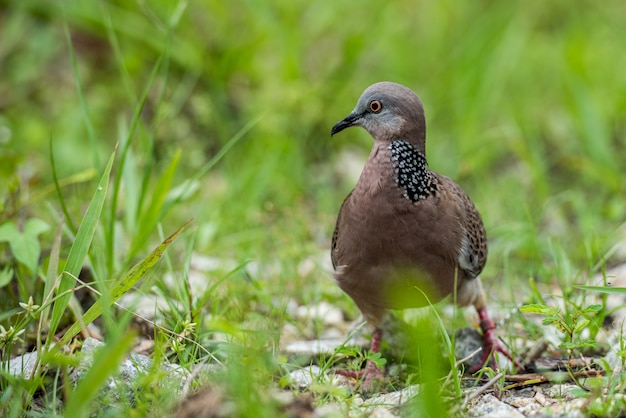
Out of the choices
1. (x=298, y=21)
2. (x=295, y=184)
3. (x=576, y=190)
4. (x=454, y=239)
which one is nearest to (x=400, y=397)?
(x=454, y=239)

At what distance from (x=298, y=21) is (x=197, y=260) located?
3.03m

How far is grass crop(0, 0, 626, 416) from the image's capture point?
4457mm

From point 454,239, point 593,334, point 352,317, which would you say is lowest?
point 352,317

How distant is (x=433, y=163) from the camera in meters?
6.41

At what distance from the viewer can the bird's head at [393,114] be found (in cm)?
377

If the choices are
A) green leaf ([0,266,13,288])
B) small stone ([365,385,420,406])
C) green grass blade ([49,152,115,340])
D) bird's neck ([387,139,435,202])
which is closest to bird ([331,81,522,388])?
bird's neck ([387,139,435,202])

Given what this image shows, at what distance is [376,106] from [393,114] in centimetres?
10

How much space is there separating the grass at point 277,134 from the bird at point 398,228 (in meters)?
0.48

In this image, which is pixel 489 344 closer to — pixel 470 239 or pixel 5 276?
pixel 470 239

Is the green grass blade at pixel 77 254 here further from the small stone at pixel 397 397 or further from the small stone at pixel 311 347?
the small stone at pixel 397 397

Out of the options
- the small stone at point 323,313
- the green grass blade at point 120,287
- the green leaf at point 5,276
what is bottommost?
the small stone at point 323,313

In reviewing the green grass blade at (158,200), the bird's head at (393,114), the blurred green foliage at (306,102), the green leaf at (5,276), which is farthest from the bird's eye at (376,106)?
the green leaf at (5,276)

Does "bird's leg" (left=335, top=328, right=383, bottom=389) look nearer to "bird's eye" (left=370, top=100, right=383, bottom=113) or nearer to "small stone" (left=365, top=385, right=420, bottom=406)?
"small stone" (left=365, top=385, right=420, bottom=406)

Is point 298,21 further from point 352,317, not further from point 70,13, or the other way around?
point 352,317
